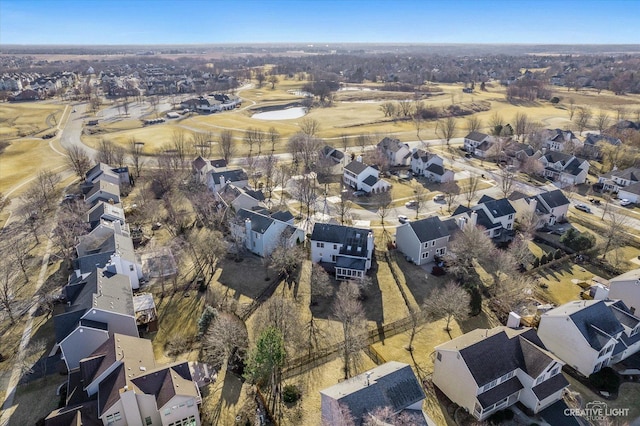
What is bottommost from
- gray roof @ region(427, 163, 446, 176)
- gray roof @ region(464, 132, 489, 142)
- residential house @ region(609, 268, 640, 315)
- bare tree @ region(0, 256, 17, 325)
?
bare tree @ region(0, 256, 17, 325)

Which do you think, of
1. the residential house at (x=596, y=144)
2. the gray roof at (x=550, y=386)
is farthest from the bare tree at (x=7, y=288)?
the residential house at (x=596, y=144)

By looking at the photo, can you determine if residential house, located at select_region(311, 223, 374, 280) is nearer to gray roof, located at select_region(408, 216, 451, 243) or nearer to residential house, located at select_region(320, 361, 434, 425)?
gray roof, located at select_region(408, 216, 451, 243)

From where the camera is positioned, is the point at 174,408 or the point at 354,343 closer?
the point at 174,408

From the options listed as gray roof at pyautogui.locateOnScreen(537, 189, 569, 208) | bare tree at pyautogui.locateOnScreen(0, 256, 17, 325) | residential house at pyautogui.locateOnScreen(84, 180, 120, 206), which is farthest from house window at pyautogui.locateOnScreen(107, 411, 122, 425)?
gray roof at pyautogui.locateOnScreen(537, 189, 569, 208)

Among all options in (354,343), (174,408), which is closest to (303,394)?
(354,343)

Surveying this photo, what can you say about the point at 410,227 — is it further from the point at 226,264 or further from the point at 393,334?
the point at 226,264

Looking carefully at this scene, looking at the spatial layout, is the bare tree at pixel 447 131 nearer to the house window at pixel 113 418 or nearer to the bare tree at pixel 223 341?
the bare tree at pixel 223 341
